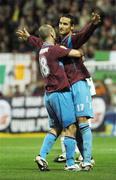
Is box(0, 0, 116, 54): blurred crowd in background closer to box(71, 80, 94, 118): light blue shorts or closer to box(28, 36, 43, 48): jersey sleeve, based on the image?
box(28, 36, 43, 48): jersey sleeve

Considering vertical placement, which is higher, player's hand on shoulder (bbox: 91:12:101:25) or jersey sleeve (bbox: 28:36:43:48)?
player's hand on shoulder (bbox: 91:12:101:25)

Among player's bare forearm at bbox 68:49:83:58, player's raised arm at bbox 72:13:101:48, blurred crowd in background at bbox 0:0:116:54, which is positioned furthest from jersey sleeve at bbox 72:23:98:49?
blurred crowd in background at bbox 0:0:116:54

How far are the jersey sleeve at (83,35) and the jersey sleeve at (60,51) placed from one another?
24 centimetres

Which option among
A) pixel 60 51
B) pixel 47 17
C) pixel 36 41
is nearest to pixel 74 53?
pixel 60 51

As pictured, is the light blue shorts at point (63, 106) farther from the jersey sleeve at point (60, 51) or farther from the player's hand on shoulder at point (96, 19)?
the player's hand on shoulder at point (96, 19)

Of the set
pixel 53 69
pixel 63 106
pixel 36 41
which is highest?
pixel 36 41

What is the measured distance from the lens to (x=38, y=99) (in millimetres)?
22500

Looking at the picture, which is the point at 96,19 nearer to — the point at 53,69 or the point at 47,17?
the point at 53,69

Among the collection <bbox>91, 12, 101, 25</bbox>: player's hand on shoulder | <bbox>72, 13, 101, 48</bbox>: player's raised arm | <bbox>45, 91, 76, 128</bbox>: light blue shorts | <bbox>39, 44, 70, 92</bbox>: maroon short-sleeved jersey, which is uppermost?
<bbox>91, 12, 101, 25</bbox>: player's hand on shoulder

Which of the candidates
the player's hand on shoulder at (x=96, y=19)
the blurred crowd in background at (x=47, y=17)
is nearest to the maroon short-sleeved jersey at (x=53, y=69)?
the player's hand on shoulder at (x=96, y=19)

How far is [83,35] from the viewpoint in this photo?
11375mm

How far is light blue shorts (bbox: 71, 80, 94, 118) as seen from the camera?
37.9 ft

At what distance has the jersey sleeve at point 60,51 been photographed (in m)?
11.4

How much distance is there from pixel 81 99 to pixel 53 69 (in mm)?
599
